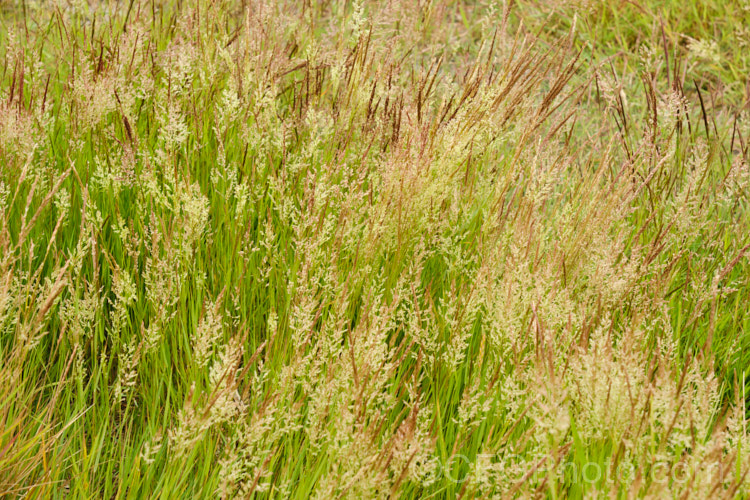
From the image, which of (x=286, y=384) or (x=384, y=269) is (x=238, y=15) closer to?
(x=384, y=269)

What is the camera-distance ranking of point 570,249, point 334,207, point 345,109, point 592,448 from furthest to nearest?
point 345,109 < point 334,207 < point 570,249 < point 592,448

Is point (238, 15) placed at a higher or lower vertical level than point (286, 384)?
higher

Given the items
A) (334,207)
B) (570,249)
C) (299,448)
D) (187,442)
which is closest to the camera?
(187,442)

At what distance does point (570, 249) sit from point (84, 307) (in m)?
1.15

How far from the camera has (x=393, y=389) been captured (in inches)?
62.1

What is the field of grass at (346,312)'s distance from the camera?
50.0 inches

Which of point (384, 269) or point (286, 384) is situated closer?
point (286, 384)

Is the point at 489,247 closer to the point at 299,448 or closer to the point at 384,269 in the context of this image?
the point at 384,269

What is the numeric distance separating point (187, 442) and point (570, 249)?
103 cm

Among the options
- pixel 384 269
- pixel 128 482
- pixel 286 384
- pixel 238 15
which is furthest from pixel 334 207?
pixel 238 15

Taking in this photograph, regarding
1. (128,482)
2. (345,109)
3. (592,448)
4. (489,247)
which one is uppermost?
(345,109)

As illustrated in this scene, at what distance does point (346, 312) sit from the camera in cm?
173

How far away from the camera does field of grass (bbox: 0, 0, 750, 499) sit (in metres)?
1.27

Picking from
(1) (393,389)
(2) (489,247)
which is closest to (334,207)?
(2) (489,247)
